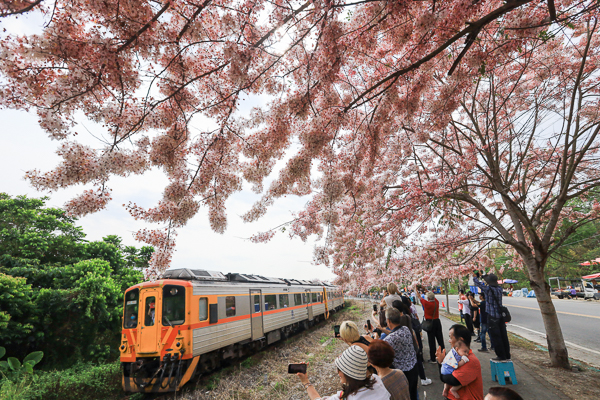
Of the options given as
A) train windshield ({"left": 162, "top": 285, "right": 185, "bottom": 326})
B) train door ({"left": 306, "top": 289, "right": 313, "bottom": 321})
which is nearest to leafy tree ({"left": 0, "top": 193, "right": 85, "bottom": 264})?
train windshield ({"left": 162, "top": 285, "right": 185, "bottom": 326})

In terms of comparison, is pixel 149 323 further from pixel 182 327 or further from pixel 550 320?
pixel 550 320

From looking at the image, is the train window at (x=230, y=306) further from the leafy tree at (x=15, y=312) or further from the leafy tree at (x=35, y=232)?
the leafy tree at (x=35, y=232)

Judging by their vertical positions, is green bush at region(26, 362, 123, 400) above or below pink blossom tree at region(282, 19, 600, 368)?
below

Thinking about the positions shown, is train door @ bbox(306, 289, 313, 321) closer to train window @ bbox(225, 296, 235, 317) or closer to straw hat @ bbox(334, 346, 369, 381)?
train window @ bbox(225, 296, 235, 317)

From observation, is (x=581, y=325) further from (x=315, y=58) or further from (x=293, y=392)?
(x=315, y=58)

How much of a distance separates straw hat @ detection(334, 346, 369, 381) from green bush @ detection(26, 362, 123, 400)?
25.7ft

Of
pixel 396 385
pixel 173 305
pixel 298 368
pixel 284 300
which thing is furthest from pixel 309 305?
pixel 298 368

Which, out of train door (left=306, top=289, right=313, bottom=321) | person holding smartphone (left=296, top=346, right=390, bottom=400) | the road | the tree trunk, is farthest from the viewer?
train door (left=306, top=289, right=313, bottom=321)

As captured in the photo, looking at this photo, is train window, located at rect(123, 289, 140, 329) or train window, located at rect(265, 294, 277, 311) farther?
train window, located at rect(265, 294, 277, 311)

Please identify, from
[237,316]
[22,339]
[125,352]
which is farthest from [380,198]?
[22,339]

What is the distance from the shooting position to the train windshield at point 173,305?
6.86m

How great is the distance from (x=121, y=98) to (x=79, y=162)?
2.59ft

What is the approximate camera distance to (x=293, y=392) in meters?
5.55

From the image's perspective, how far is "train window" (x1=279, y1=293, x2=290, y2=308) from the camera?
12.1 metres
